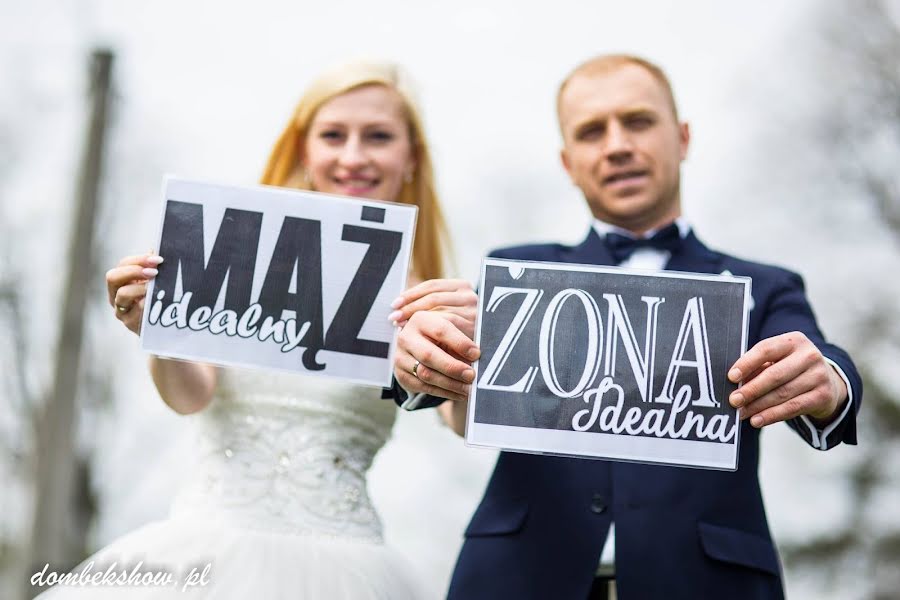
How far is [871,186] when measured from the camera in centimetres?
1266

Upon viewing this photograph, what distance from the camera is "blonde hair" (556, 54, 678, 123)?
2.98 m

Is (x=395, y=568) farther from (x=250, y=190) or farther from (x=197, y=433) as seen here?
(x=250, y=190)

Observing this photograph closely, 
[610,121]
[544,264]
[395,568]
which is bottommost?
[395,568]

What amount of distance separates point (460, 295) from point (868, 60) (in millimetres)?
11948

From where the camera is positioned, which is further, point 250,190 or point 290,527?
point 290,527

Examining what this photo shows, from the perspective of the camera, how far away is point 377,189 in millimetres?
3184

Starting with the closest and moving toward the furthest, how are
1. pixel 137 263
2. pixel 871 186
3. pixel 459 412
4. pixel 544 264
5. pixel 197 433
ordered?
pixel 544 264 < pixel 137 263 < pixel 459 412 < pixel 197 433 < pixel 871 186

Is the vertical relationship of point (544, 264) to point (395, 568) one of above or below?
above

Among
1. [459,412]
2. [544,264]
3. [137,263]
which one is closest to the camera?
[544,264]

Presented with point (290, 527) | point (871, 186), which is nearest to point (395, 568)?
point (290, 527)

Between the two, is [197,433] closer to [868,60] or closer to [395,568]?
[395,568]

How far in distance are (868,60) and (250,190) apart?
12.0 meters

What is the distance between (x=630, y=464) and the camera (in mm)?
2559

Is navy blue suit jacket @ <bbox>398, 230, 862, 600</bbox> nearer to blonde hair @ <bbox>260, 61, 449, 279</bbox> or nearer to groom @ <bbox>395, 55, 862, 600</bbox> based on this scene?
groom @ <bbox>395, 55, 862, 600</bbox>
